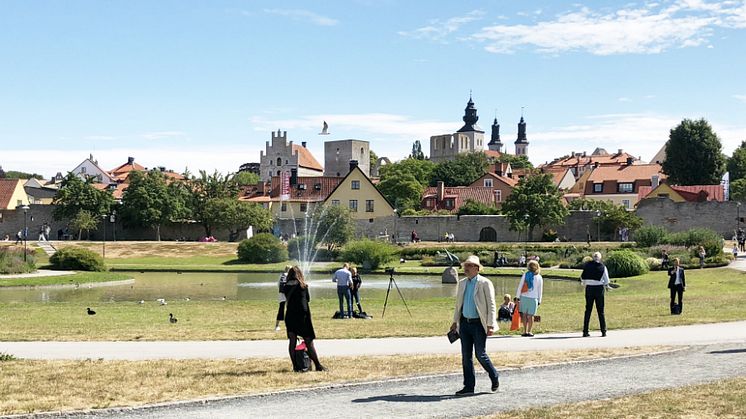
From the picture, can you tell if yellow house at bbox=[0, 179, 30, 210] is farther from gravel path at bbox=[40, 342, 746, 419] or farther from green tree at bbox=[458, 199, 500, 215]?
A: gravel path at bbox=[40, 342, 746, 419]

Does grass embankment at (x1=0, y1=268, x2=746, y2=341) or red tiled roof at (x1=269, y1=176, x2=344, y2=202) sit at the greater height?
red tiled roof at (x1=269, y1=176, x2=344, y2=202)

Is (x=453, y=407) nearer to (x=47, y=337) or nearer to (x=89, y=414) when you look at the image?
(x=89, y=414)

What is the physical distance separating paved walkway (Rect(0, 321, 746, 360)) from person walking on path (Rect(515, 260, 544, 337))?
366 millimetres

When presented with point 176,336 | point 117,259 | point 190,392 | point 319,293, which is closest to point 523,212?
point 117,259

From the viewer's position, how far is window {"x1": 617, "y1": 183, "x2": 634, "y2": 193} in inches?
4092

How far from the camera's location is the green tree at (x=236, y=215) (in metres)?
79.8

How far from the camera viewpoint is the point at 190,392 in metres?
11.2

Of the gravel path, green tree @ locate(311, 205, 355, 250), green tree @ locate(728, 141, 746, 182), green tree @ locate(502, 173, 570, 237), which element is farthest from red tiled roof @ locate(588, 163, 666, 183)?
the gravel path

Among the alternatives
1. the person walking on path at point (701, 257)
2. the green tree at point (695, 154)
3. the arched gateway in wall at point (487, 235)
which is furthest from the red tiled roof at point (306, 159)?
the person walking on path at point (701, 257)

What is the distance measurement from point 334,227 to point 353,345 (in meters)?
47.4

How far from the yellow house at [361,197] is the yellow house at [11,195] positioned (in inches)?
1279

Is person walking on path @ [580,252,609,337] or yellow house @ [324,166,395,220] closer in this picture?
person walking on path @ [580,252,609,337]

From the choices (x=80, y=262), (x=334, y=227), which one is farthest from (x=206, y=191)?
(x=80, y=262)

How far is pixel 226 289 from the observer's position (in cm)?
3791
